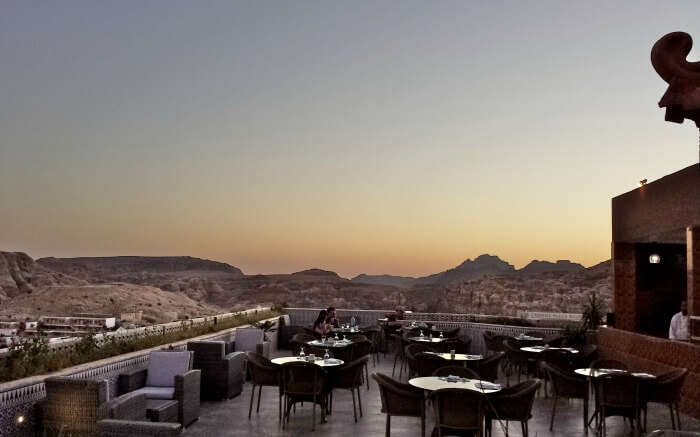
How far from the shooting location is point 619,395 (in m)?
6.90

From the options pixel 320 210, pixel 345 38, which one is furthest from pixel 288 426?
pixel 320 210

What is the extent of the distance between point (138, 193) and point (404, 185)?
10539 mm

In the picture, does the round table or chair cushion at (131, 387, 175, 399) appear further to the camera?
the round table

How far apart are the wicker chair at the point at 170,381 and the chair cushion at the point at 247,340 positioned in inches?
110

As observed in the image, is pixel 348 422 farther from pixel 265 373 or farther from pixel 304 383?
pixel 265 373

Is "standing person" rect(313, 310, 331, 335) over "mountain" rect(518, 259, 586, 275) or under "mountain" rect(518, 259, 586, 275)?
under

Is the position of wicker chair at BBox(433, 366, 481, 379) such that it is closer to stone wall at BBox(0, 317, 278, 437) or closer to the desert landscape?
stone wall at BBox(0, 317, 278, 437)

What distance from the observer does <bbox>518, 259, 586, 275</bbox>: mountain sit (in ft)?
185

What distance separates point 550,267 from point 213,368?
55.3 meters

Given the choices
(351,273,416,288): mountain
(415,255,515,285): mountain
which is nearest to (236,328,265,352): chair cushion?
(351,273,416,288): mountain

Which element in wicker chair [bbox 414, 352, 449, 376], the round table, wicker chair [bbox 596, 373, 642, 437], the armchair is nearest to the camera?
wicker chair [bbox 596, 373, 642, 437]

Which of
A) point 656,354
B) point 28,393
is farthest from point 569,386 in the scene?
point 28,393

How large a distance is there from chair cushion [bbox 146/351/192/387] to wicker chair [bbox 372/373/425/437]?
254 cm

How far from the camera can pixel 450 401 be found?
5707 millimetres
